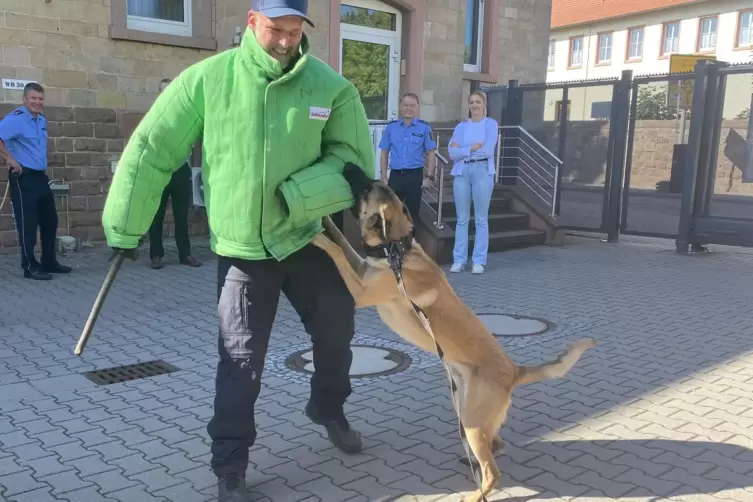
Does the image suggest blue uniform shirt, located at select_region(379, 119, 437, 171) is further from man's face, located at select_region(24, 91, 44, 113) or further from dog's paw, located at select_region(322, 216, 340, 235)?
dog's paw, located at select_region(322, 216, 340, 235)

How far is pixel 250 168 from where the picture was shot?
108 inches

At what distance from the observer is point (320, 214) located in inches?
110

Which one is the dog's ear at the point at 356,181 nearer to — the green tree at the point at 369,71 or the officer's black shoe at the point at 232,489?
the officer's black shoe at the point at 232,489

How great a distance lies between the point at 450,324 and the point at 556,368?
20.8 inches

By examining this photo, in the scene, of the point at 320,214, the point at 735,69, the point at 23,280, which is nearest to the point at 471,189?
the point at 735,69

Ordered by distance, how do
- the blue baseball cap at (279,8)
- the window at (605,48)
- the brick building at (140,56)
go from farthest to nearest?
1. the window at (605,48)
2. the brick building at (140,56)
3. the blue baseball cap at (279,8)

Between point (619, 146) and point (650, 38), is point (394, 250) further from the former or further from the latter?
point (650, 38)

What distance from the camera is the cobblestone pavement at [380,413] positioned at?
3166 millimetres

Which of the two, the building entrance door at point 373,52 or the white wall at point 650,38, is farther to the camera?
the white wall at point 650,38

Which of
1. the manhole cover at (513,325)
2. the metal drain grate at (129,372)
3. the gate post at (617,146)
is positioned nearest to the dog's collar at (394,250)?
the metal drain grate at (129,372)

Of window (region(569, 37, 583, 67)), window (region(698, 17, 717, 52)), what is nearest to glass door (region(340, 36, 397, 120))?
window (region(698, 17, 717, 52))

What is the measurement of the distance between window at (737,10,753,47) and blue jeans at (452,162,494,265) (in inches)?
1339

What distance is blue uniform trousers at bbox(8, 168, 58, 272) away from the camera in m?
7.31

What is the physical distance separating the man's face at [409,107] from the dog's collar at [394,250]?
5.54m
